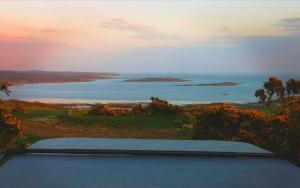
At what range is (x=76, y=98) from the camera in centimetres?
1733

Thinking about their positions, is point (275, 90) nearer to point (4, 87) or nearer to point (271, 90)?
point (271, 90)

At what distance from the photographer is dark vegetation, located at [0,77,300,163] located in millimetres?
5340

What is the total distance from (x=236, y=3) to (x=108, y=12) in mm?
3911

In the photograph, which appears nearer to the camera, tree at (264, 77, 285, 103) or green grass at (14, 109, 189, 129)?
tree at (264, 77, 285, 103)

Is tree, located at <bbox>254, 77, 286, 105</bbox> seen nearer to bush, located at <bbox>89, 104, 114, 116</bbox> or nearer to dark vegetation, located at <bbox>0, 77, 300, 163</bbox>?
dark vegetation, located at <bbox>0, 77, 300, 163</bbox>

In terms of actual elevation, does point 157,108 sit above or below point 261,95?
below

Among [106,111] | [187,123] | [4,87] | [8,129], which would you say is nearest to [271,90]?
[187,123]

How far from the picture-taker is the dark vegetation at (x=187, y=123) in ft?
17.5

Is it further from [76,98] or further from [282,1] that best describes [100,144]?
[76,98]

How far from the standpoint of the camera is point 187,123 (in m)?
9.95

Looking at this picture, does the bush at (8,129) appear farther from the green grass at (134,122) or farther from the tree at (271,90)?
the tree at (271,90)

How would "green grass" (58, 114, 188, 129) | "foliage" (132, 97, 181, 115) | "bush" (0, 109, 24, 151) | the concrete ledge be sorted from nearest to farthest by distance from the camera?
the concrete ledge
"bush" (0, 109, 24, 151)
"green grass" (58, 114, 188, 129)
"foliage" (132, 97, 181, 115)

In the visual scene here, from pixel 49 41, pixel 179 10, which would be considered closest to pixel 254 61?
pixel 179 10

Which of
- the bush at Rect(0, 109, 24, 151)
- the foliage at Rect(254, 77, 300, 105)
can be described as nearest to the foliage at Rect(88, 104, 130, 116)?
the foliage at Rect(254, 77, 300, 105)
